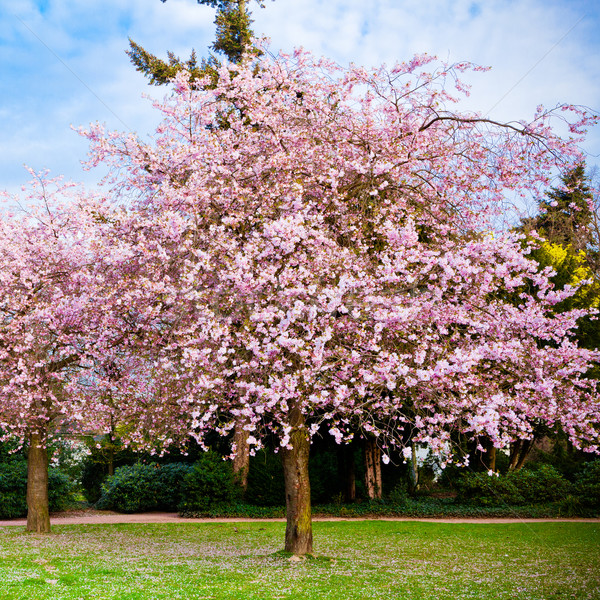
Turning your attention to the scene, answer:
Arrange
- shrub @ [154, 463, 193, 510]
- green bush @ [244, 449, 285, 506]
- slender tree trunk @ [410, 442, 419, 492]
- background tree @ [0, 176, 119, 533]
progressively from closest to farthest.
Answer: background tree @ [0, 176, 119, 533] < green bush @ [244, 449, 285, 506] < shrub @ [154, 463, 193, 510] < slender tree trunk @ [410, 442, 419, 492]

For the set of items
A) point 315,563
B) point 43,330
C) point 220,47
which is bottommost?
point 315,563

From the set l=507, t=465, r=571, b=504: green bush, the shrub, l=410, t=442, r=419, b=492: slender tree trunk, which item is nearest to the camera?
l=507, t=465, r=571, b=504: green bush

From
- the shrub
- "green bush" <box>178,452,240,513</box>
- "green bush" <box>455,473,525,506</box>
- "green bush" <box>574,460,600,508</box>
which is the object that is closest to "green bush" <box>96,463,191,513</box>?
the shrub

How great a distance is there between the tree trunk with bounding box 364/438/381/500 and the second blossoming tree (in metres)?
10.9

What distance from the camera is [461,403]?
8523 mm

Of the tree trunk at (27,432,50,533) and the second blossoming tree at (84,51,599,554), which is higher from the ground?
the second blossoming tree at (84,51,599,554)

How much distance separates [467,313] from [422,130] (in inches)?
161

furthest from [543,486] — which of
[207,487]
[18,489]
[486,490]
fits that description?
[18,489]

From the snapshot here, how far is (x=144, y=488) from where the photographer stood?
21109mm

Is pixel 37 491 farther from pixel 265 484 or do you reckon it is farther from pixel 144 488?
pixel 265 484

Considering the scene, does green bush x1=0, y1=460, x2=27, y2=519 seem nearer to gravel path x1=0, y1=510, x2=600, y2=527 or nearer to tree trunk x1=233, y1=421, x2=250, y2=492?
gravel path x1=0, y1=510, x2=600, y2=527

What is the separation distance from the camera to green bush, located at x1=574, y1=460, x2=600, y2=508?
58.4 ft

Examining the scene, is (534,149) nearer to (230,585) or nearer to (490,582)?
(490,582)

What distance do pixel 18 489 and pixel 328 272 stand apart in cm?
1664
